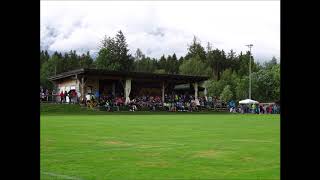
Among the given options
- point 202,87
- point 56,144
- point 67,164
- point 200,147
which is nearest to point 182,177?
point 67,164

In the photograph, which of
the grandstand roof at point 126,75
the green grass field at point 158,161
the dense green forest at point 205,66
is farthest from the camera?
the dense green forest at point 205,66

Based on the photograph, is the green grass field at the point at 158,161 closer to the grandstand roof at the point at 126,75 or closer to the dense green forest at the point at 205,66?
the grandstand roof at the point at 126,75

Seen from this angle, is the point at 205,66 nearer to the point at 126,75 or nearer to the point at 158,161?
the point at 126,75

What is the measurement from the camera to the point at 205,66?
119125 mm

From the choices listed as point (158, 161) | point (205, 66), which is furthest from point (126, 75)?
point (205, 66)

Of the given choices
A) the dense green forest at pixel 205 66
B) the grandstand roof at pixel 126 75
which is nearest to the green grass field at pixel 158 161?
the grandstand roof at pixel 126 75

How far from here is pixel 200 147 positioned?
37.9ft

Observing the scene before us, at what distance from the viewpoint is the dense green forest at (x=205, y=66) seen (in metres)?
83.7

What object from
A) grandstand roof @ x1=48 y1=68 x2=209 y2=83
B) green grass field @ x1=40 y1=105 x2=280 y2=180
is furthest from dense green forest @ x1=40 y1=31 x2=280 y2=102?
green grass field @ x1=40 y1=105 x2=280 y2=180

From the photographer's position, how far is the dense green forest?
83688 millimetres

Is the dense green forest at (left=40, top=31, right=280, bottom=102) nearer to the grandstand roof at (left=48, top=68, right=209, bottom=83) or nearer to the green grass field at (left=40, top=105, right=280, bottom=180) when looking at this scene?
the grandstand roof at (left=48, top=68, right=209, bottom=83)

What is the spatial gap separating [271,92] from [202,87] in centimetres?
1767
